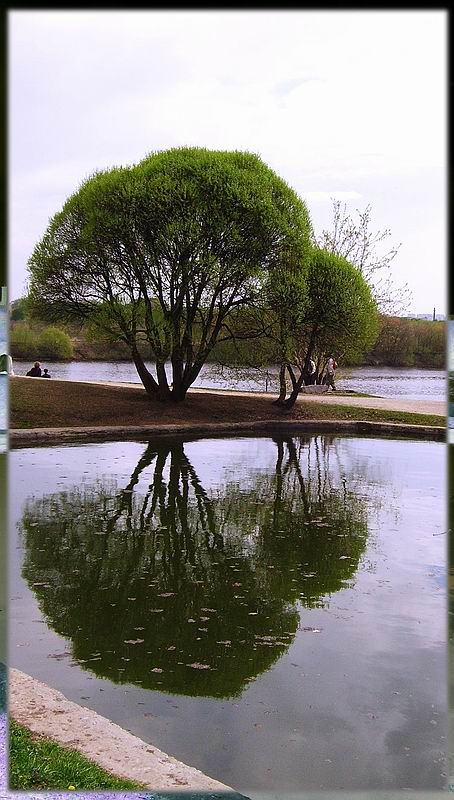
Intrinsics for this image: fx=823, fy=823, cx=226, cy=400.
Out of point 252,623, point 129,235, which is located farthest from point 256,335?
point 252,623

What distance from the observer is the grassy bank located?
38.5ft

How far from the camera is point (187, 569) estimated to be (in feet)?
15.3

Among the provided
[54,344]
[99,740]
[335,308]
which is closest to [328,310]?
[335,308]

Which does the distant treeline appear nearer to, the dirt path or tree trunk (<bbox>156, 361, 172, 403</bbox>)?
the dirt path

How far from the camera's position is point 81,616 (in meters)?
3.69

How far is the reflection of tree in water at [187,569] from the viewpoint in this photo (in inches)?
129

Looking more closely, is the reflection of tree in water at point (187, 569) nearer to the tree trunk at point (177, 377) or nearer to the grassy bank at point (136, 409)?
the grassy bank at point (136, 409)

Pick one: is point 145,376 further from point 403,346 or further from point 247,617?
point 247,617

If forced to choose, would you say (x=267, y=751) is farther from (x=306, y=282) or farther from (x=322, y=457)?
(x=306, y=282)

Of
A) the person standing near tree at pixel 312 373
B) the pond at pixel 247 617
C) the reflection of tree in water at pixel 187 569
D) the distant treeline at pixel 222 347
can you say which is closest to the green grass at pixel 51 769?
the pond at pixel 247 617

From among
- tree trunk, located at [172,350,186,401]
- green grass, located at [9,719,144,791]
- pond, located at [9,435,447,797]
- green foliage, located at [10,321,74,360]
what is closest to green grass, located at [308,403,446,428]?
tree trunk, located at [172,350,186,401]

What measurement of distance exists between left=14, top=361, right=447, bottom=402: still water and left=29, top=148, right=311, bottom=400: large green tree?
9.89 ft

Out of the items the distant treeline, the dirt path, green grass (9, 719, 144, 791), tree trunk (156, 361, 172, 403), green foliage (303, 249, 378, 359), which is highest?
green foliage (303, 249, 378, 359)

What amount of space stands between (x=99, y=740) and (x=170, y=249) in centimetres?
1034
